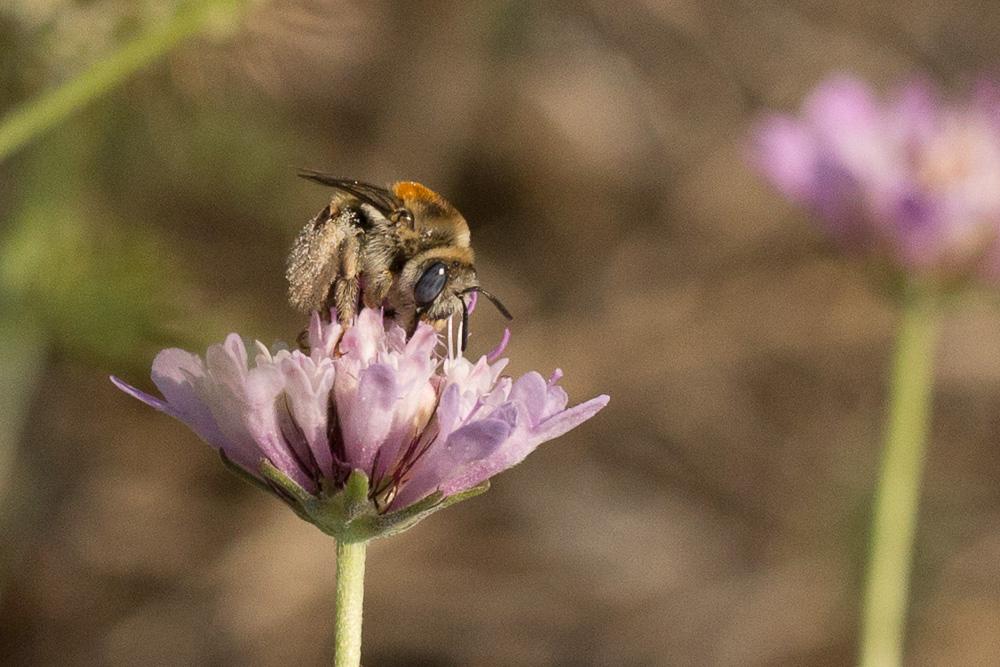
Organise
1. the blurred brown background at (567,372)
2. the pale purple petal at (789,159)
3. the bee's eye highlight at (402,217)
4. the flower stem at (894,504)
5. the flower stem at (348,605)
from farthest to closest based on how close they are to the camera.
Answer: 1. the blurred brown background at (567,372)
2. the pale purple petal at (789,159)
3. the flower stem at (894,504)
4. the bee's eye highlight at (402,217)
5. the flower stem at (348,605)

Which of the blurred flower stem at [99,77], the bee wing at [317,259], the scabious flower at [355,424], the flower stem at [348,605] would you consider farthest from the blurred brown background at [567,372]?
the flower stem at [348,605]

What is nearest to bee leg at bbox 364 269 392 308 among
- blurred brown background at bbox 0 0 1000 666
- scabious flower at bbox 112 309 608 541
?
scabious flower at bbox 112 309 608 541

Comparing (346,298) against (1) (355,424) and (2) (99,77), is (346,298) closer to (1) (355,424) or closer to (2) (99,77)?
(1) (355,424)

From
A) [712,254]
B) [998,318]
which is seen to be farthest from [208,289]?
[998,318]

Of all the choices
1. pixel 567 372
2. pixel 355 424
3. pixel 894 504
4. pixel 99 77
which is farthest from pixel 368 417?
pixel 567 372

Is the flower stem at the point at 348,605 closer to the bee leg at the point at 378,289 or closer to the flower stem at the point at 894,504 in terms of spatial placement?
the bee leg at the point at 378,289

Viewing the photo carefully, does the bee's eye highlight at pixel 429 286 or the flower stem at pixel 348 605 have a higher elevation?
the bee's eye highlight at pixel 429 286

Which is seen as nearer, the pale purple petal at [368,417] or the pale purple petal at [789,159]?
the pale purple petal at [368,417]
